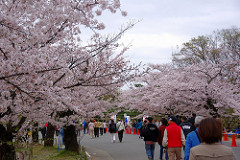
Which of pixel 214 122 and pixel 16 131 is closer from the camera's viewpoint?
pixel 214 122

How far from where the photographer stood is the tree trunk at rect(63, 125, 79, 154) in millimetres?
12453

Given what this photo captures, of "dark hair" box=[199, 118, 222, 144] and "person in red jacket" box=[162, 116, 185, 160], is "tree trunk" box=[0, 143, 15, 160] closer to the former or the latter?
"person in red jacket" box=[162, 116, 185, 160]

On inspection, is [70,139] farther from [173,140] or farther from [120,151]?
[173,140]

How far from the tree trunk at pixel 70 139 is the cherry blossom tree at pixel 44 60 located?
2.58 metres

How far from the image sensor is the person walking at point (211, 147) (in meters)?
3.12

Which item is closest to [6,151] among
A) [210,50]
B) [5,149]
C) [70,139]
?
[5,149]

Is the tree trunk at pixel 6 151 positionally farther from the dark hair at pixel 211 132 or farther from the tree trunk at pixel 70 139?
the tree trunk at pixel 70 139

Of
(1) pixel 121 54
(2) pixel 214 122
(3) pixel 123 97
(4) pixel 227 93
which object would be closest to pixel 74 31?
(1) pixel 121 54

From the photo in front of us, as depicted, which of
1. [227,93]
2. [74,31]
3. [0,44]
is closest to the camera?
[0,44]

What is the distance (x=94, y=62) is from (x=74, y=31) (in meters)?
1.09

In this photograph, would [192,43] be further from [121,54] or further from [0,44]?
[0,44]

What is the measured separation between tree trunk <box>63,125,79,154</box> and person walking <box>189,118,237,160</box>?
9.80 meters

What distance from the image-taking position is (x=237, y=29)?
3372cm

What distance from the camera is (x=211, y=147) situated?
3164mm
